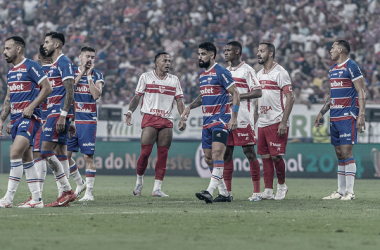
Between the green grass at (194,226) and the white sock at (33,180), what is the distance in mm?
413

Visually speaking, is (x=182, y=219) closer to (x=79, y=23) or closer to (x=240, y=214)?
(x=240, y=214)

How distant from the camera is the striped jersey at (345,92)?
10.6m

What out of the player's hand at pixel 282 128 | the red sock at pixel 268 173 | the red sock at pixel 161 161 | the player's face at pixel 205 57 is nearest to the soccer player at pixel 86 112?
the red sock at pixel 161 161

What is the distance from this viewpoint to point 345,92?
35.0 feet

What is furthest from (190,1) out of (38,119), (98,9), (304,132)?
(38,119)

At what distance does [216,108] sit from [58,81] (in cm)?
258

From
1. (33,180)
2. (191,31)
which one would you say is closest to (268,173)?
(33,180)

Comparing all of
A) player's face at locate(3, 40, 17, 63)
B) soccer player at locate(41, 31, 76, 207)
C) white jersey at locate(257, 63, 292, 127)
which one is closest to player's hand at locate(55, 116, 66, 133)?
soccer player at locate(41, 31, 76, 207)

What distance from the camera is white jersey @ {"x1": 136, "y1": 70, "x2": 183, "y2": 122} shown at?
1191 centimetres

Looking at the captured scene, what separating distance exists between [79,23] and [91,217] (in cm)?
2090

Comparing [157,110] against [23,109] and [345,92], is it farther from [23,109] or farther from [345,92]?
[23,109]

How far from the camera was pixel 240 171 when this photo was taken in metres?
19.1

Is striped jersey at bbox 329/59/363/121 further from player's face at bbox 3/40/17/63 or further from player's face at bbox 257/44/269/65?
player's face at bbox 3/40/17/63

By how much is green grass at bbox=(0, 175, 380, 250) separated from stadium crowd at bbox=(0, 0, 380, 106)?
1341 cm
